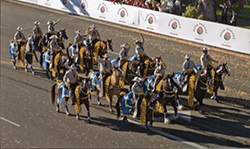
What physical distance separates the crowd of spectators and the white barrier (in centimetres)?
117

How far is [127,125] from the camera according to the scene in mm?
17859

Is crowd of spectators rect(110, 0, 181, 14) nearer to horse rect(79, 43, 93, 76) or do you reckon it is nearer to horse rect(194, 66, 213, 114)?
horse rect(79, 43, 93, 76)

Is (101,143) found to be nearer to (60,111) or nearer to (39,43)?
(60,111)

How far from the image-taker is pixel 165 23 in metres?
28.6

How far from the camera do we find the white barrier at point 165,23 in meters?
25.5

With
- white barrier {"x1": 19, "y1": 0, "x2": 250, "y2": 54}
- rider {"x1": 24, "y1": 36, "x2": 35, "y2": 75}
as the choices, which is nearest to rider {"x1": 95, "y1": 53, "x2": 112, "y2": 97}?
rider {"x1": 24, "y1": 36, "x2": 35, "y2": 75}

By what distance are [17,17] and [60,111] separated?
59.9ft

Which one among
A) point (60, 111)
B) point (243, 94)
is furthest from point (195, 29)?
point (60, 111)

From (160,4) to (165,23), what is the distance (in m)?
2.95

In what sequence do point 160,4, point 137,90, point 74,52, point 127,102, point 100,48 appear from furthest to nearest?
point 160,4 → point 100,48 → point 74,52 → point 127,102 → point 137,90

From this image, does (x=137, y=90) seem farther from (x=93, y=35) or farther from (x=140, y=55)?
(x=93, y=35)

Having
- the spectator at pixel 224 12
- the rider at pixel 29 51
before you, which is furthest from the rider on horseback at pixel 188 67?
the spectator at pixel 224 12

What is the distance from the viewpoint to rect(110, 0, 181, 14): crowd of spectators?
29984 mm

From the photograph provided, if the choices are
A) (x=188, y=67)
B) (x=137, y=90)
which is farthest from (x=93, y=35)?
(x=137, y=90)
